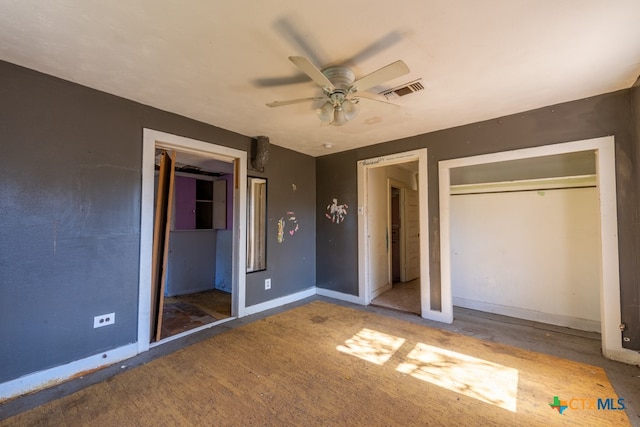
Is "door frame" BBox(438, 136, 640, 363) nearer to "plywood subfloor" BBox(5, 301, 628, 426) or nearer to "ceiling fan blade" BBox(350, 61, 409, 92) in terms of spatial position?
"plywood subfloor" BBox(5, 301, 628, 426)

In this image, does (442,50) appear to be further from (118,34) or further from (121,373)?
(121,373)

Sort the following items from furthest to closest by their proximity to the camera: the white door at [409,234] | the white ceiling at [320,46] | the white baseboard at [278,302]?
the white door at [409,234] → the white baseboard at [278,302] → the white ceiling at [320,46]

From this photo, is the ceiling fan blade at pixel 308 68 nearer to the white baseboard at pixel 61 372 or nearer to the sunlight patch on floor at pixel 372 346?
the sunlight patch on floor at pixel 372 346

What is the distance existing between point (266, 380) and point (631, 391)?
8.62 ft

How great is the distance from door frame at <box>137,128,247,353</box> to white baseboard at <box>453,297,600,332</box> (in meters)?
3.06

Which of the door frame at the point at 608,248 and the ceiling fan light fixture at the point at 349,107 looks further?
the door frame at the point at 608,248

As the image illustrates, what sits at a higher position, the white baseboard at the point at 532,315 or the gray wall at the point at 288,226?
the gray wall at the point at 288,226

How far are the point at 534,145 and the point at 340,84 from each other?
7.02ft

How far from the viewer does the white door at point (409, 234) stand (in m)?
5.13

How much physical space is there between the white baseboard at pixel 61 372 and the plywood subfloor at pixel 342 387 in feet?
0.97

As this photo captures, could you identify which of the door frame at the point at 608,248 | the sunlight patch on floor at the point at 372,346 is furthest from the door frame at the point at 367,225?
the door frame at the point at 608,248

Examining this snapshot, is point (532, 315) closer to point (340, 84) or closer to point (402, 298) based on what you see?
point (402, 298)

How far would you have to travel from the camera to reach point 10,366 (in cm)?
184

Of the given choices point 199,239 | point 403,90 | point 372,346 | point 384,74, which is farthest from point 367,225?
point 199,239
